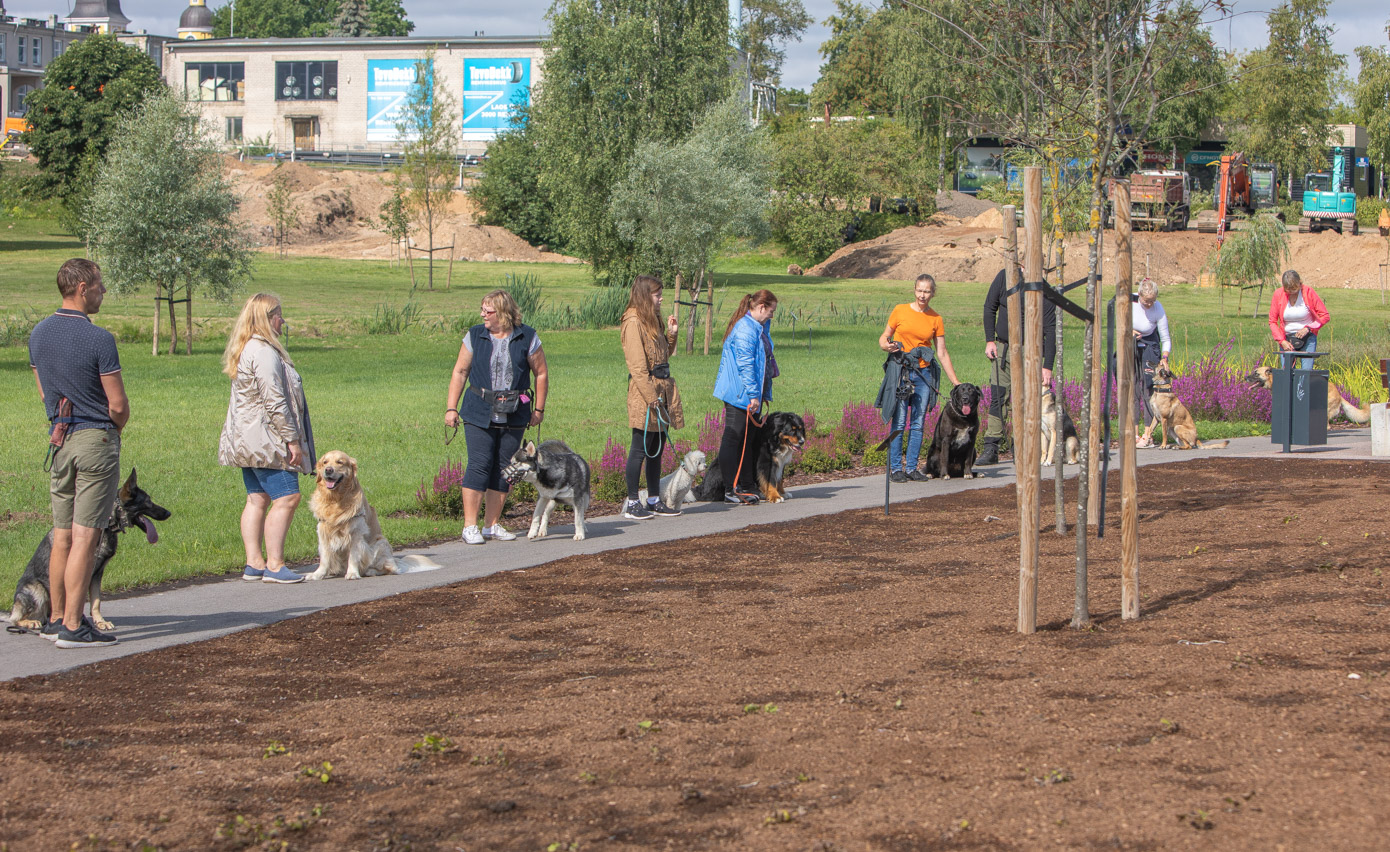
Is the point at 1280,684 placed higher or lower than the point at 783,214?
lower

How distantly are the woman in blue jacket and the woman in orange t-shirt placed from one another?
1467 millimetres

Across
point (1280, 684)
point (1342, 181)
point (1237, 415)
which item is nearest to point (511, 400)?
point (1280, 684)

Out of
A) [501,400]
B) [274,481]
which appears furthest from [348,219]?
[274,481]

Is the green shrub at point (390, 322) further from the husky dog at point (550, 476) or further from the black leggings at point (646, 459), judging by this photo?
the husky dog at point (550, 476)

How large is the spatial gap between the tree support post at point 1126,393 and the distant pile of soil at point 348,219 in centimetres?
6160

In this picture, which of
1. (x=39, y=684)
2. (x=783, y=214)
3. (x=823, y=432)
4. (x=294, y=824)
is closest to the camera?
(x=294, y=824)

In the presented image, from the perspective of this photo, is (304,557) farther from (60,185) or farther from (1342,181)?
(60,185)

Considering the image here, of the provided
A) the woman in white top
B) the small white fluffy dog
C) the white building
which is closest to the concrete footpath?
the small white fluffy dog

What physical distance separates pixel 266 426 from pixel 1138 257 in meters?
51.7

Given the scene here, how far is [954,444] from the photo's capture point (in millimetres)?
13281

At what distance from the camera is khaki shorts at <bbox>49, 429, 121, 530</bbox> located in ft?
21.7

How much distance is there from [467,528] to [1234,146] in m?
71.6

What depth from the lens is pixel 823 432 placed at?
15391 millimetres

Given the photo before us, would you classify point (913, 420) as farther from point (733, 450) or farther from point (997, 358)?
point (733, 450)
